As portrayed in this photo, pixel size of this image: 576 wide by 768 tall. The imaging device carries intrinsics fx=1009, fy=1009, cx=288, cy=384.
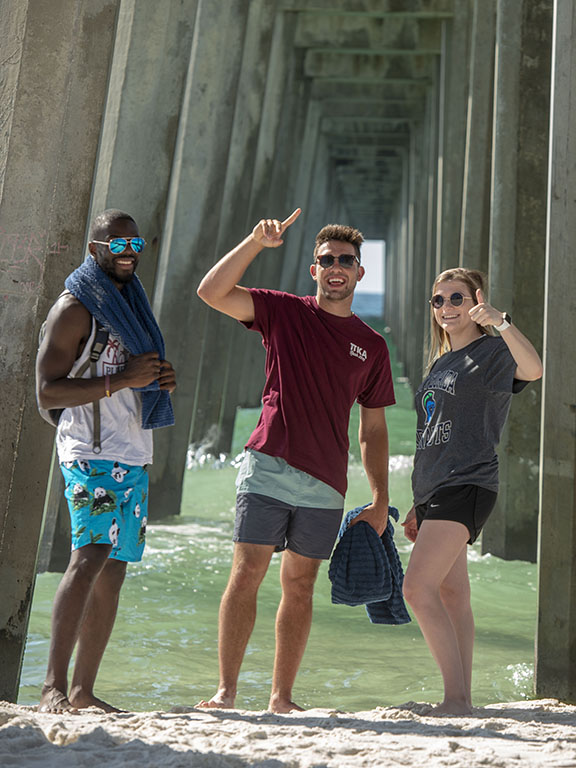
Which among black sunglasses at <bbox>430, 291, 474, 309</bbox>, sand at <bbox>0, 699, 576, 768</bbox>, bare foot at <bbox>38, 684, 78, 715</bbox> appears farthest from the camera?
black sunglasses at <bbox>430, 291, 474, 309</bbox>

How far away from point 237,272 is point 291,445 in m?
0.72

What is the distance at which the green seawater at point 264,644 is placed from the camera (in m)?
4.95

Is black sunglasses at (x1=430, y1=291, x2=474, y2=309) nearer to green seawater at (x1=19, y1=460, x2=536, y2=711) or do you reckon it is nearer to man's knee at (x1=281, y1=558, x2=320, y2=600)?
man's knee at (x1=281, y1=558, x2=320, y2=600)

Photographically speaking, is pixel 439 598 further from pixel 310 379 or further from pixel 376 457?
pixel 310 379

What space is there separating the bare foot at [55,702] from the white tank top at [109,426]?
83 cm

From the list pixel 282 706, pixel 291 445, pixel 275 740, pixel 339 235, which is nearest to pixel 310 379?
pixel 291 445

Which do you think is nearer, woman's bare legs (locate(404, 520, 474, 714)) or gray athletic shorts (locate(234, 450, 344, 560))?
woman's bare legs (locate(404, 520, 474, 714))

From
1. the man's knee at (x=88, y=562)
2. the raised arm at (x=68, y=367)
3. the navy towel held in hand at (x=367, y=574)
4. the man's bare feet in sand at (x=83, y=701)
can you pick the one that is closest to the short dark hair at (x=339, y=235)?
the raised arm at (x=68, y=367)

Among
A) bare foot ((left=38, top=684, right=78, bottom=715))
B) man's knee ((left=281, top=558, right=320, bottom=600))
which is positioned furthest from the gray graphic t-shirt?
bare foot ((left=38, top=684, right=78, bottom=715))

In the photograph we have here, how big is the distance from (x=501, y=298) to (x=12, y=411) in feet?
16.1

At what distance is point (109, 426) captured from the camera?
3793 mm

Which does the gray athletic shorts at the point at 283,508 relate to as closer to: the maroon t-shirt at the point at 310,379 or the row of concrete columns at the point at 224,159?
the maroon t-shirt at the point at 310,379

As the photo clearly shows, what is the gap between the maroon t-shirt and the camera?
13.1 feet

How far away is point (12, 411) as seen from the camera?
4.12 metres
